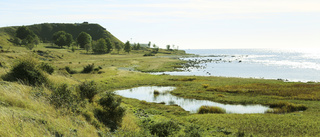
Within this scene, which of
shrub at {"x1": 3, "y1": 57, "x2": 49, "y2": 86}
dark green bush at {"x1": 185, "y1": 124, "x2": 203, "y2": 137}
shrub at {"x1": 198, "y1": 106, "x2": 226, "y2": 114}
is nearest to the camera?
dark green bush at {"x1": 185, "y1": 124, "x2": 203, "y2": 137}

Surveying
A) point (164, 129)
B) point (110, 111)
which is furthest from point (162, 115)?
point (110, 111)

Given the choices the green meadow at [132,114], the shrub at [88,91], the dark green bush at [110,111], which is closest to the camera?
the green meadow at [132,114]

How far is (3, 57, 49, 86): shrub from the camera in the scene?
760 inches

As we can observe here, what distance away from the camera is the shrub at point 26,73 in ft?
63.4

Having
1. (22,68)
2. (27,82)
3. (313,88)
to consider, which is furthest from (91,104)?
(313,88)

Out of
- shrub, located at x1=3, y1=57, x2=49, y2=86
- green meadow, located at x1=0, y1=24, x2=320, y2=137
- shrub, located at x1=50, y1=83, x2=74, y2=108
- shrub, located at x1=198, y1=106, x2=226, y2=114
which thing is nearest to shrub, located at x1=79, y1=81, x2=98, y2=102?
green meadow, located at x1=0, y1=24, x2=320, y2=137

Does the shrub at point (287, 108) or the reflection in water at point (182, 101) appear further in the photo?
the reflection in water at point (182, 101)

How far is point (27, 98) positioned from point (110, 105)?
291 inches

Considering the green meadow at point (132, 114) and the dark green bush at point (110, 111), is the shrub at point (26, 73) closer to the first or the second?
the green meadow at point (132, 114)

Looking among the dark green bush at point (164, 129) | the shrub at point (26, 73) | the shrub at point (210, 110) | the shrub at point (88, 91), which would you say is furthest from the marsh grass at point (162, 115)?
the shrub at point (210, 110)

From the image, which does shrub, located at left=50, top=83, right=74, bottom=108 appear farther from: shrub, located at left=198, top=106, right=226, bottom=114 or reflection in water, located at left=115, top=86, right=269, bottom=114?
reflection in water, located at left=115, top=86, right=269, bottom=114

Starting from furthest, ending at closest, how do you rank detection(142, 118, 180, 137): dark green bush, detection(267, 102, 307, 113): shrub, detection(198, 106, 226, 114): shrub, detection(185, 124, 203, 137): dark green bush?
detection(267, 102, 307, 113): shrub, detection(198, 106, 226, 114): shrub, detection(142, 118, 180, 137): dark green bush, detection(185, 124, 203, 137): dark green bush

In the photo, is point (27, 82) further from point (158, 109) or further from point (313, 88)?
point (313, 88)

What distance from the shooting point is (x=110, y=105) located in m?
19.5
